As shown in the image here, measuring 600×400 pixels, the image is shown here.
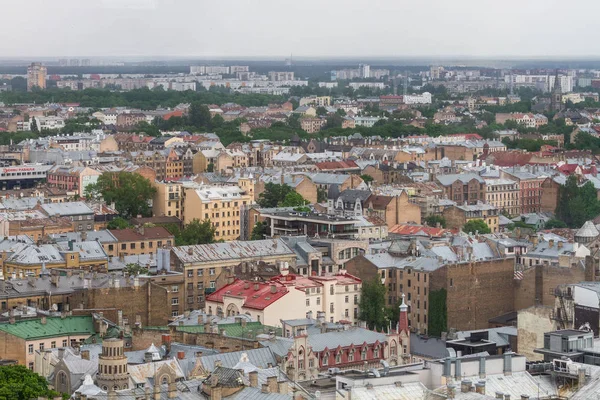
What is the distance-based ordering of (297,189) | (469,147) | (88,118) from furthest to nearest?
1. (88,118)
2. (469,147)
3. (297,189)

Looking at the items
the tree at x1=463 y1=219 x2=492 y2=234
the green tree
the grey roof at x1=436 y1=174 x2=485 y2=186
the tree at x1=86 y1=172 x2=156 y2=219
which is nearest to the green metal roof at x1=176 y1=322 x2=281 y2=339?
the tree at x1=463 y1=219 x2=492 y2=234

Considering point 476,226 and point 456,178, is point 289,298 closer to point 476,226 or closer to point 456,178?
point 476,226

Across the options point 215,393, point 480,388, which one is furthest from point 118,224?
point 480,388

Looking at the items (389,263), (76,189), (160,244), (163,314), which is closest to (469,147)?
(76,189)

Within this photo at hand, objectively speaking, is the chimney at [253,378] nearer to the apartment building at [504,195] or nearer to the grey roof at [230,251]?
the grey roof at [230,251]

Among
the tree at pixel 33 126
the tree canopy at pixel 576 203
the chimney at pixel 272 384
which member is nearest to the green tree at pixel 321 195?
the tree canopy at pixel 576 203

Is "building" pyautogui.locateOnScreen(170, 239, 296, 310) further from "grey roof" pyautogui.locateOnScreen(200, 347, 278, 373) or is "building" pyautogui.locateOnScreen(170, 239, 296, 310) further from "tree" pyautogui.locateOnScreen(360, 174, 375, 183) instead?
"tree" pyautogui.locateOnScreen(360, 174, 375, 183)

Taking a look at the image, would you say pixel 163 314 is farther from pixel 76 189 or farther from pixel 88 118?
pixel 88 118
